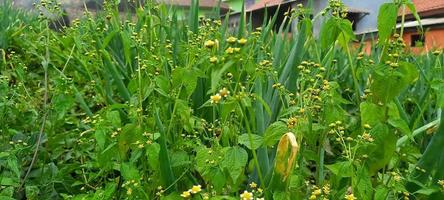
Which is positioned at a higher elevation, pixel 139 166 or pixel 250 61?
pixel 250 61

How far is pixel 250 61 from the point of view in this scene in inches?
45.8

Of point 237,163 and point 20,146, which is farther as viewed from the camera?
point 20,146

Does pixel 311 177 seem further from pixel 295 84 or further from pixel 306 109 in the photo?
pixel 306 109

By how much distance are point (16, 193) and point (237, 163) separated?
76 centimetres

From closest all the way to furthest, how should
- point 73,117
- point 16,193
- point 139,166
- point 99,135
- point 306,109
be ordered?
point 306,109, point 99,135, point 139,166, point 16,193, point 73,117

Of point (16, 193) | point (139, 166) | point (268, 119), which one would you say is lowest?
point (16, 193)

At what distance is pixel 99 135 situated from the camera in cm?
127

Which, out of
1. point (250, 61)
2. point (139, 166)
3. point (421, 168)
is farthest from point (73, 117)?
point (421, 168)

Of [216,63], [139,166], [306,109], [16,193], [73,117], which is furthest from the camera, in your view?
[73,117]

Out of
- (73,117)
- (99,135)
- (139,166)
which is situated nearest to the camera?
(99,135)

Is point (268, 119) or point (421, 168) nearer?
point (421, 168)

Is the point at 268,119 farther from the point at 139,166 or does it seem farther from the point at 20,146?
the point at 20,146

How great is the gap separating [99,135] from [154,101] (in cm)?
17

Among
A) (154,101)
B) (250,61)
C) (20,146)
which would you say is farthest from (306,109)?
(20,146)
